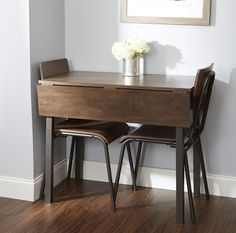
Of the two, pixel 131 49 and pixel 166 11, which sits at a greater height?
pixel 166 11

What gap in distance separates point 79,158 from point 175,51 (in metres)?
1.06

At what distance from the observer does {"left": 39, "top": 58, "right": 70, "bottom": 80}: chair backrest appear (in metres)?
3.01

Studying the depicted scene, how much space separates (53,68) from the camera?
3156 millimetres

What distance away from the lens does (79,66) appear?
11.2 ft

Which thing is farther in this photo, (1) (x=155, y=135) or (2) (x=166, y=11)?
(2) (x=166, y=11)

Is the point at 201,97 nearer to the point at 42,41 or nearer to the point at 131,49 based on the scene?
the point at 131,49

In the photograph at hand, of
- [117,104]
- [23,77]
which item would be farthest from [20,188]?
[117,104]

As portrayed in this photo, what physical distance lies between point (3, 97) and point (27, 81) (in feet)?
0.71

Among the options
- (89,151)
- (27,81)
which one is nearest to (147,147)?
(89,151)

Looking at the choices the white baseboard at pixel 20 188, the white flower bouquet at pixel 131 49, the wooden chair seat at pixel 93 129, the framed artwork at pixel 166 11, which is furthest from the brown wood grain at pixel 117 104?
the framed artwork at pixel 166 11

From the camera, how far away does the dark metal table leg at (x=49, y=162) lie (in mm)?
3016

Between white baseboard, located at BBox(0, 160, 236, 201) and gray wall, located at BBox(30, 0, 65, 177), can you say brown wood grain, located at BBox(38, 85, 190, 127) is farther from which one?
white baseboard, located at BBox(0, 160, 236, 201)

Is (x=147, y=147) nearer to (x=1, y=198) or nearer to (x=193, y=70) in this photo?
(x=193, y=70)

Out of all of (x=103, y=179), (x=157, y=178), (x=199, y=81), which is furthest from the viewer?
(x=103, y=179)
